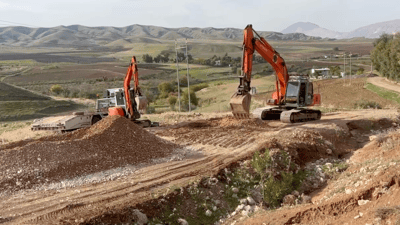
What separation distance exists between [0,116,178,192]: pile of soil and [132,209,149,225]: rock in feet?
12.5

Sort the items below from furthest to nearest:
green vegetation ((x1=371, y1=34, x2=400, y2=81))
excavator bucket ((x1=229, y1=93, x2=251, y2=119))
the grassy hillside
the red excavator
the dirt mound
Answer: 1. green vegetation ((x1=371, y1=34, x2=400, y2=81))
2. the grassy hillside
3. the red excavator
4. the dirt mound
5. excavator bucket ((x1=229, y1=93, x2=251, y2=119))

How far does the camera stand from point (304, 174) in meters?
13.2

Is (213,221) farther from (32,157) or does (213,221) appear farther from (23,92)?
(23,92)

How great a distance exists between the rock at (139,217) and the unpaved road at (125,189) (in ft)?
1.28

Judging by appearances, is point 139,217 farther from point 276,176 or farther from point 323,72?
point 323,72

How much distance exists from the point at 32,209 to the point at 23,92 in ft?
161

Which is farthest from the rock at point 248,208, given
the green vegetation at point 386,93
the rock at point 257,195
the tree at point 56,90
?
the tree at point 56,90

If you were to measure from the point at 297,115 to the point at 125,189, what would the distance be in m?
13.3

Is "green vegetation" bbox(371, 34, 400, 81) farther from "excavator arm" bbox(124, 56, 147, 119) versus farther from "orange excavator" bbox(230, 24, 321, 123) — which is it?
"excavator arm" bbox(124, 56, 147, 119)

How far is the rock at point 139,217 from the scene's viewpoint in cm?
926

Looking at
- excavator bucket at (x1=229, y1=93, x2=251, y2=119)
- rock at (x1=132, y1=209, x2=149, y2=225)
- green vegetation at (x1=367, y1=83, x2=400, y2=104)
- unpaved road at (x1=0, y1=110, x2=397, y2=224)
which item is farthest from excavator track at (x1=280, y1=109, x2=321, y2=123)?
green vegetation at (x1=367, y1=83, x2=400, y2=104)

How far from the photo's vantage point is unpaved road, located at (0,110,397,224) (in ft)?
30.7

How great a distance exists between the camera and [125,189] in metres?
11.1

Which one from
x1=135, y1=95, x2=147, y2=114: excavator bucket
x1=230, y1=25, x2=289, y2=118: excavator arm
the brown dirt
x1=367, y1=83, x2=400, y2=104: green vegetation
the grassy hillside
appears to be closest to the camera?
the brown dirt
